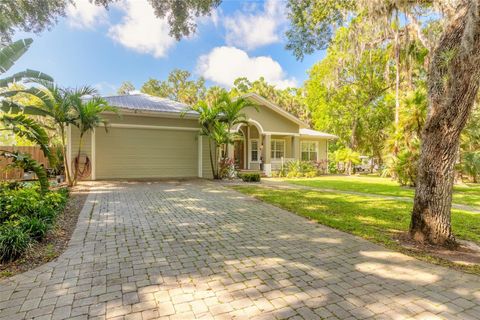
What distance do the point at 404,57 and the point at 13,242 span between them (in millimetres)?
20380

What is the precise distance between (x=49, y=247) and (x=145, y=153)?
32.2 feet

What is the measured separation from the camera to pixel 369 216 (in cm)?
689

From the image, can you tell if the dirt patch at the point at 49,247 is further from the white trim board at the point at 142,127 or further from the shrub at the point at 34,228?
the white trim board at the point at 142,127

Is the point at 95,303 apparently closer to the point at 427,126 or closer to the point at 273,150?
the point at 427,126

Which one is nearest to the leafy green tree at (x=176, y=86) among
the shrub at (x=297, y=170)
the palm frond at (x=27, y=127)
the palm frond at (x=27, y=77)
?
the shrub at (x=297, y=170)

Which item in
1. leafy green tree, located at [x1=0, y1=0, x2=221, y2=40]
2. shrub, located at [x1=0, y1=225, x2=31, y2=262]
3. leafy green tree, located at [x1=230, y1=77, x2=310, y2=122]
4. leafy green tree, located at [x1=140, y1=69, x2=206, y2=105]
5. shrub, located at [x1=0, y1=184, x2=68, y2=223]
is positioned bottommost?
shrub, located at [x1=0, y1=225, x2=31, y2=262]

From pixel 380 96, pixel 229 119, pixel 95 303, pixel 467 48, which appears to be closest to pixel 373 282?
pixel 95 303

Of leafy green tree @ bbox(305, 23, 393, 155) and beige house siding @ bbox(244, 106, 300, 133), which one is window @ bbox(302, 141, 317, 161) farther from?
leafy green tree @ bbox(305, 23, 393, 155)

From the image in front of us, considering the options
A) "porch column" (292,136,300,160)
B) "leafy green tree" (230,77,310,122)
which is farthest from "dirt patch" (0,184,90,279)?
"leafy green tree" (230,77,310,122)

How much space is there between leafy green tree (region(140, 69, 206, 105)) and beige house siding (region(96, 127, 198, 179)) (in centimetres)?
2819

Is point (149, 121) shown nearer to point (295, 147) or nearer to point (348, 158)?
point (295, 147)

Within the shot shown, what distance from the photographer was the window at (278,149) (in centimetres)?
2091

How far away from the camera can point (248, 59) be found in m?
29.6

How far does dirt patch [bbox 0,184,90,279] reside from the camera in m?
3.58
